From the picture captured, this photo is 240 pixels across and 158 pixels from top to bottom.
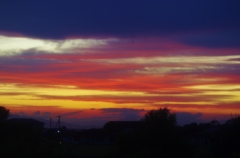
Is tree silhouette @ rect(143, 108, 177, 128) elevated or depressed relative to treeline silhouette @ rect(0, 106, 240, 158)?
elevated

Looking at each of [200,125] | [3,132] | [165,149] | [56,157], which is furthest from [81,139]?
[56,157]

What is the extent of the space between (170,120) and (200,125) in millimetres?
60935

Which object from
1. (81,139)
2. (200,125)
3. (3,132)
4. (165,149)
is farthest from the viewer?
(81,139)

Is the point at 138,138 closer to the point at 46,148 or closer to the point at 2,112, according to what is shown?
the point at 46,148

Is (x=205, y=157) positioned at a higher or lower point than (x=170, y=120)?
lower

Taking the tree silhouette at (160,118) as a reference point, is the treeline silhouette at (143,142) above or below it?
below

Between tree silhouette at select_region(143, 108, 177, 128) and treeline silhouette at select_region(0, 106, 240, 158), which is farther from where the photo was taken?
tree silhouette at select_region(143, 108, 177, 128)

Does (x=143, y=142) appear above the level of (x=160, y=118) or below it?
below

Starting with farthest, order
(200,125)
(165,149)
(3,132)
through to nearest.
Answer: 1. (200,125)
2. (3,132)
3. (165,149)

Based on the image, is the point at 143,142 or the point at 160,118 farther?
the point at 160,118

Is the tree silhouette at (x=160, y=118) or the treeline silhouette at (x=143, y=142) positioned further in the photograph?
the tree silhouette at (x=160, y=118)

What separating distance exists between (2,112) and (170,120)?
45721mm

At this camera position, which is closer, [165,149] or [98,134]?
[165,149]

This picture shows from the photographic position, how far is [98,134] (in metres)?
111
